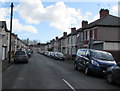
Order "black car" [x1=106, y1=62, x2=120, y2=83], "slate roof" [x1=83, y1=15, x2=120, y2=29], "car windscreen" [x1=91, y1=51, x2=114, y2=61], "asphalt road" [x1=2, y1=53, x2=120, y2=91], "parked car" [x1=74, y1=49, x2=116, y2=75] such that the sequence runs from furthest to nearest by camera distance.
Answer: "slate roof" [x1=83, y1=15, x2=120, y2=29], "car windscreen" [x1=91, y1=51, x2=114, y2=61], "parked car" [x1=74, y1=49, x2=116, y2=75], "black car" [x1=106, y1=62, x2=120, y2=83], "asphalt road" [x1=2, y1=53, x2=120, y2=91]

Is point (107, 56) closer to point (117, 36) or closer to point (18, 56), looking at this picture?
point (18, 56)

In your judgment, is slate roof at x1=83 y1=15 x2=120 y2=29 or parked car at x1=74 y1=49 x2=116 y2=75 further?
slate roof at x1=83 y1=15 x2=120 y2=29

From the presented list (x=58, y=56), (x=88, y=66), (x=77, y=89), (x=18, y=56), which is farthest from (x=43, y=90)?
(x=58, y=56)

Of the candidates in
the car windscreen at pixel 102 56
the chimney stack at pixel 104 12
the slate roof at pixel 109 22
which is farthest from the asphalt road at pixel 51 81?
the chimney stack at pixel 104 12

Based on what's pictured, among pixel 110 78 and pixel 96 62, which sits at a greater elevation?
pixel 96 62

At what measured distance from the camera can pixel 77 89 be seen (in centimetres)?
845

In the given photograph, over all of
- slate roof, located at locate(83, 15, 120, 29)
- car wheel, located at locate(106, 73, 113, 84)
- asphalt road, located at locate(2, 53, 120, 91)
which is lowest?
asphalt road, located at locate(2, 53, 120, 91)

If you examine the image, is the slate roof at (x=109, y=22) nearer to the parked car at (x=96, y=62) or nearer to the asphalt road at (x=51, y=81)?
the parked car at (x=96, y=62)

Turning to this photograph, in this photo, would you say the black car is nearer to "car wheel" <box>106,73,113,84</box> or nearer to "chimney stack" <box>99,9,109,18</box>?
"car wheel" <box>106,73,113,84</box>

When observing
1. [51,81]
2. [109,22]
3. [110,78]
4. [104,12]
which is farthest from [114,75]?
[104,12]

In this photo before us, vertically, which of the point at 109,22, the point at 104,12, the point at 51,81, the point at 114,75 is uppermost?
the point at 104,12

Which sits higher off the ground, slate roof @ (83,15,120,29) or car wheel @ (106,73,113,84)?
slate roof @ (83,15,120,29)

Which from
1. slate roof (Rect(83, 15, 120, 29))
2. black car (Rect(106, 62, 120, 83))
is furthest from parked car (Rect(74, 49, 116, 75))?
slate roof (Rect(83, 15, 120, 29))

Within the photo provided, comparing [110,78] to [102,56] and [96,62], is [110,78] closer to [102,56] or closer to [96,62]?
[96,62]
